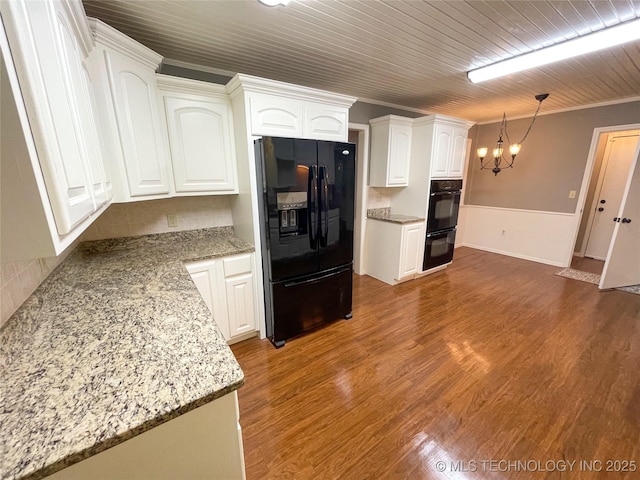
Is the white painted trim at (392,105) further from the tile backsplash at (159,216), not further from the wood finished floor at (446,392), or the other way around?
the wood finished floor at (446,392)

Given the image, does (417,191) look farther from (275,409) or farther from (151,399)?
(151,399)

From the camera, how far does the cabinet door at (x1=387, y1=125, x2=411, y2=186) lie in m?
3.29

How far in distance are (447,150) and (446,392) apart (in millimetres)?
2903

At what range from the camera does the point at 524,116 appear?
4180 millimetres

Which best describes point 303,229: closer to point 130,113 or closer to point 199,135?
point 199,135

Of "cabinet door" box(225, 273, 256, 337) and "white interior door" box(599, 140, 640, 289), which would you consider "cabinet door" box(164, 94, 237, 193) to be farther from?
"white interior door" box(599, 140, 640, 289)

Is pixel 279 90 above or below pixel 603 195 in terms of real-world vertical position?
above

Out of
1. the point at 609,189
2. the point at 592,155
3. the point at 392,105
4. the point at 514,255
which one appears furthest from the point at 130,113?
the point at 609,189

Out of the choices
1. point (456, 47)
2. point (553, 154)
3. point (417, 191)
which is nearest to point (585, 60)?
point (456, 47)

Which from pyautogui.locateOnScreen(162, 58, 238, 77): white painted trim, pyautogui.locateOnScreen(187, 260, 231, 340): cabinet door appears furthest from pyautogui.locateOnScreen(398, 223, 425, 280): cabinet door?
pyautogui.locateOnScreen(162, 58, 238, 77): white painted trim

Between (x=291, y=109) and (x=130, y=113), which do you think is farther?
(x=291, y=109)

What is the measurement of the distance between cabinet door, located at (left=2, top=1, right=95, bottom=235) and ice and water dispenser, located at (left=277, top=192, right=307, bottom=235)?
1.17 metres

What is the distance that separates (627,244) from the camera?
312 cm

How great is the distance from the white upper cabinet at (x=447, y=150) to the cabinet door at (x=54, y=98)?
11.0 ft
